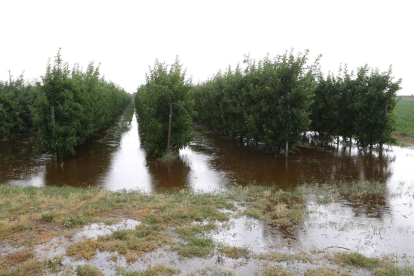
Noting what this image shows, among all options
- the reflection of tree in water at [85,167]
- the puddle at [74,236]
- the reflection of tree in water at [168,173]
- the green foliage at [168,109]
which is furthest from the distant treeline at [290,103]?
the puddle at [74,236]

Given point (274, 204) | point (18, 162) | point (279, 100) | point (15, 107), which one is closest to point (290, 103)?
point (279, 100)

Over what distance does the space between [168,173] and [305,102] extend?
956 cm

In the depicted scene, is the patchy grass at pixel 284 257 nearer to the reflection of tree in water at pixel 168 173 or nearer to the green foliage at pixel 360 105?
the reflection of tree in water at pixel 168 173

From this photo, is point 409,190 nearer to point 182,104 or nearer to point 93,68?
point 182,104

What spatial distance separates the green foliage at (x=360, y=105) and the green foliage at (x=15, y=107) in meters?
23.5

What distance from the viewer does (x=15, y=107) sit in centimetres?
2308

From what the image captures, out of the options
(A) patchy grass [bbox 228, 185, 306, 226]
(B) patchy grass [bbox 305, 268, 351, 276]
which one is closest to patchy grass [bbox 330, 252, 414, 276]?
(B) patchy grass [bbox 305, 268, 351, 276]

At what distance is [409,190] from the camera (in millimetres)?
11984

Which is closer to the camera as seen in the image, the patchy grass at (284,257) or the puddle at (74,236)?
the patchy grass at (284,257)

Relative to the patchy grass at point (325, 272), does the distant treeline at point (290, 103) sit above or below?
above

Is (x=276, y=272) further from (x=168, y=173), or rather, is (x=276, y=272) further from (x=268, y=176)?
(x=168, y=173)

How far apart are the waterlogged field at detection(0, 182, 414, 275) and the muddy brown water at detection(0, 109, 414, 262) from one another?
0.17 metres

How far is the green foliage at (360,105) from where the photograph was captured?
1898 cm

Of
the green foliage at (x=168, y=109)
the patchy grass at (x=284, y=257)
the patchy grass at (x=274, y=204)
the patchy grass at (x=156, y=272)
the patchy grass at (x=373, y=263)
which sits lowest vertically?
the patchy grass at (x=156, y=272)
